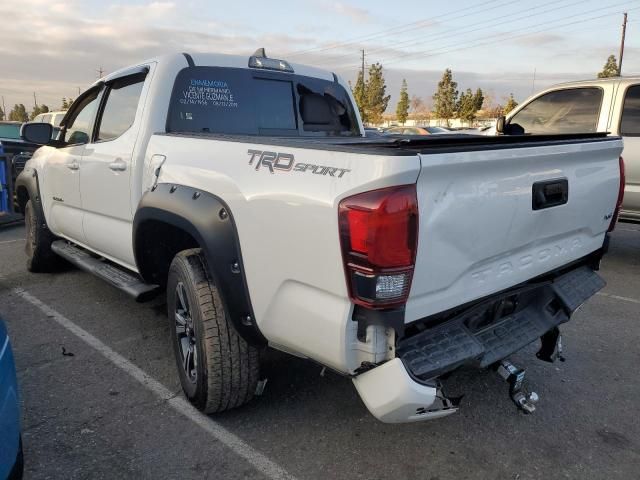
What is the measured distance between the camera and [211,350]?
8.59ft

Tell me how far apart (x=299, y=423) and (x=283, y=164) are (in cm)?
146

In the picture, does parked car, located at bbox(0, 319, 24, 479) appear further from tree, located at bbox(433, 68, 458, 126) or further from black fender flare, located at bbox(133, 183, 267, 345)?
tree, located at bbox(433, 68, 458, 126)

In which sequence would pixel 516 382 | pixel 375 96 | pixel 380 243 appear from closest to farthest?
1. pixel 380 243
2. pixel 516 382
3. pixel 375 96

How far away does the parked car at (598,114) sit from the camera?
605 cm

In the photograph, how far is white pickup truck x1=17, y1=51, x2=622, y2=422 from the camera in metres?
1.94

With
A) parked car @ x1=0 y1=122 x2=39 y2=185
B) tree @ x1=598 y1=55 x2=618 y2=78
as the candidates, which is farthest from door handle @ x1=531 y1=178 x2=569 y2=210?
tree @ x1=598 y1=55 x2=618 y2=78

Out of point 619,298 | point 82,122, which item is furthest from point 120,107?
point 619,298

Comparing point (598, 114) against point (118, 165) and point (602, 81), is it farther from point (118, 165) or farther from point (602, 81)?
point (118, 165)

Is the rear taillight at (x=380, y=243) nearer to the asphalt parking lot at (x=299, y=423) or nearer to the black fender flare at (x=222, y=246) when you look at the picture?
the black fender flare at (x=222, y=246)

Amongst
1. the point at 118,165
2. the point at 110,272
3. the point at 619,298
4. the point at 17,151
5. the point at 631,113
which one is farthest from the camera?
the point at 17,151

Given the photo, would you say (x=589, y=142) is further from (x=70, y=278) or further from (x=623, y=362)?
(x=70, y=278)

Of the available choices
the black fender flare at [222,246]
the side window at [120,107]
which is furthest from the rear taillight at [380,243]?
the side window at [120,107]

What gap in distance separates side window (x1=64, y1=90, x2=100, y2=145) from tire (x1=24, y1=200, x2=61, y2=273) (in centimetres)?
103

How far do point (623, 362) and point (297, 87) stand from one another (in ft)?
10.1
